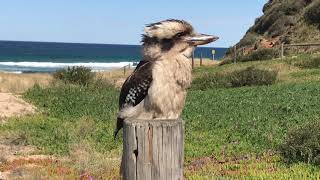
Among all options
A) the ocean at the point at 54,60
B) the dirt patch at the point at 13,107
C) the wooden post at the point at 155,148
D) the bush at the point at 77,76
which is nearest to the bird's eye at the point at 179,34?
the wooden post at the point at 155,148

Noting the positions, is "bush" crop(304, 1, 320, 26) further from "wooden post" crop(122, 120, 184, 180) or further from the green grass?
"wooden post" crop(122, 120, 184, 180)

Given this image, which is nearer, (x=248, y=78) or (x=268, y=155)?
(x=268, y=155)

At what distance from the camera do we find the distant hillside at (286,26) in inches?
1829

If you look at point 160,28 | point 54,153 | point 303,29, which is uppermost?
point 303,29

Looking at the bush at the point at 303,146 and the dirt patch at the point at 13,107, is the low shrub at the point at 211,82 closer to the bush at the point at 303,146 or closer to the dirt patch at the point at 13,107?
the dirt patch at the point at 13,107

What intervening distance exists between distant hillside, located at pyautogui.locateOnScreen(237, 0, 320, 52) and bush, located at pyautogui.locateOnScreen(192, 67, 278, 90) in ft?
62.4

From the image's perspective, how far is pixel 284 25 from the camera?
166 feet

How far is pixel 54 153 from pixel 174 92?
703 centimetres

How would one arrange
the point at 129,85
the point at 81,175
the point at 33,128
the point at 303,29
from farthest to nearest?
the point at 303,29 → the point at 33,128 → the point at 81,175 → the point at 129,85

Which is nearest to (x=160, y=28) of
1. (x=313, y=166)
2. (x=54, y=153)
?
(x=313, y=166)

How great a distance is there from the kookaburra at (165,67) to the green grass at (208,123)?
10.1 feet

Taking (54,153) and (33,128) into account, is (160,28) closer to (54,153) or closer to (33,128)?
(54,153)

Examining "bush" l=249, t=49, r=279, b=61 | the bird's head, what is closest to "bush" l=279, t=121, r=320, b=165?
the bird's head

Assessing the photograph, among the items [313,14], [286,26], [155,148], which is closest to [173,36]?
[155,148]
